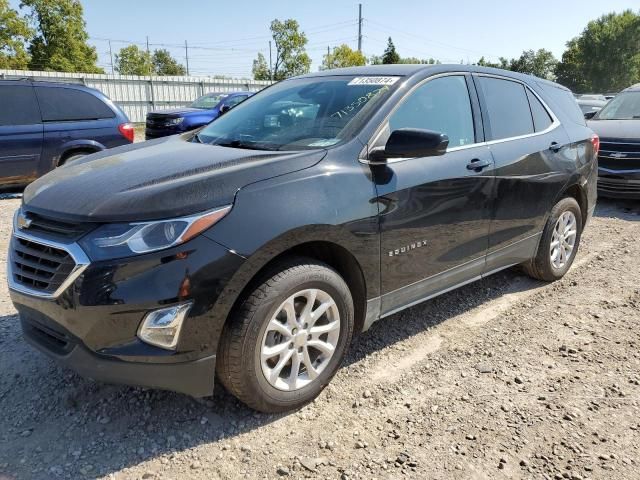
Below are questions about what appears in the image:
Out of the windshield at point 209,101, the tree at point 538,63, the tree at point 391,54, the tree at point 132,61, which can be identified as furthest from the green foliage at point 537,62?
the windshield at point 209,101

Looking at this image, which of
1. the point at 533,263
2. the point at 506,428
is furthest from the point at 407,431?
the point at 533,263

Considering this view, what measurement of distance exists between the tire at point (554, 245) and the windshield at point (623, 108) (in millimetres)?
5007

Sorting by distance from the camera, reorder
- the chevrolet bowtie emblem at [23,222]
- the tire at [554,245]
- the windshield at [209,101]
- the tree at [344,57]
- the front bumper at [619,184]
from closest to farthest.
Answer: the chevrolet bowtie emblem at [23,222]
the tire at [554,245]
the front bumper at [619,184]
the windshield at [209,101]
the tree at [344,57]

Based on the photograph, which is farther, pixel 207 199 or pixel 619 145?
pixel 619 145

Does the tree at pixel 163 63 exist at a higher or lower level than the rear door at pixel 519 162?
higher

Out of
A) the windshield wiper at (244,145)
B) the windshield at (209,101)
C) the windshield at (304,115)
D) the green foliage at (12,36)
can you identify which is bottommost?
the windshield wiper at (244,145)

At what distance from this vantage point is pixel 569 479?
90.7 inches

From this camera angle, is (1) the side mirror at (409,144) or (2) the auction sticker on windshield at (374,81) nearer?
(1) the side mirror at (409,144)

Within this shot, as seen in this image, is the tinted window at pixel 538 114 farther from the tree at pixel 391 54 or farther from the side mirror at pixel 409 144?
the tree at pixel 391 54

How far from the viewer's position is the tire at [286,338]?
8.02 ft

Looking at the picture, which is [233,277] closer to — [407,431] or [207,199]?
[207,199]

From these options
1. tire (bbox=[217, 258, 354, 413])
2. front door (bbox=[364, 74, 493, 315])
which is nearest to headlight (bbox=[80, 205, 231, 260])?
tire (bbox=[217, 258, 354, 413])

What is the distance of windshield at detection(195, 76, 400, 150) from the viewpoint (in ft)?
10.0

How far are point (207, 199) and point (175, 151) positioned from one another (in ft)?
3.00
